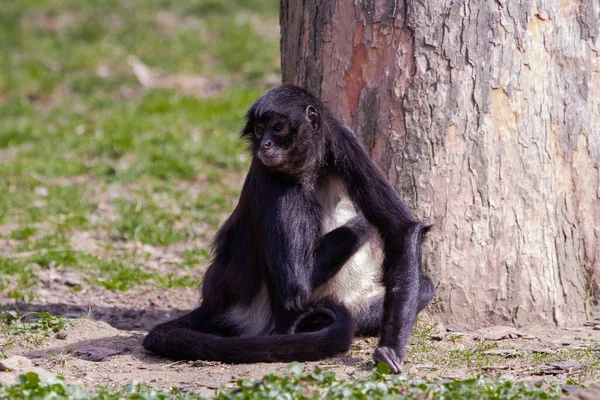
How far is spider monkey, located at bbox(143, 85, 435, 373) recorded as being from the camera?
17.1 ft

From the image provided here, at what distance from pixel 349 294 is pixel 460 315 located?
0.78 metres

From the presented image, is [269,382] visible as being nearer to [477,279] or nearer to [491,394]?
[491,394]

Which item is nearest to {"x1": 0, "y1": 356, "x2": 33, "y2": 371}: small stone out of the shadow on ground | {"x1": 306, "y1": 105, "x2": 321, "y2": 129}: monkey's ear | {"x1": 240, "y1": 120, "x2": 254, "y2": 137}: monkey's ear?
the shadow on ground

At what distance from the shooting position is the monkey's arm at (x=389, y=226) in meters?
5.18

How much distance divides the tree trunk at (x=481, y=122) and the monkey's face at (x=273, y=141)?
652 mm

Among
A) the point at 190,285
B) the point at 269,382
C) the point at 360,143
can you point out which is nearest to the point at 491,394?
the point at 269,382

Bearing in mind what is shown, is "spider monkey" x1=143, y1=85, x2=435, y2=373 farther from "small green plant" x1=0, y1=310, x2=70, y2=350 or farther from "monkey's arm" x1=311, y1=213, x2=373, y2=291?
"small green plant" x1=0, y1=310, x2=70, y2=350

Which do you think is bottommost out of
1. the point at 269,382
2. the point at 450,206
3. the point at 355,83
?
the point at 269,382

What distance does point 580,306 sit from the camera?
6078mm

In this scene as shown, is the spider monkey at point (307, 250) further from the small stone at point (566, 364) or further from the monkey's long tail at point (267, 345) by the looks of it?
the small stone at point (566, 364)

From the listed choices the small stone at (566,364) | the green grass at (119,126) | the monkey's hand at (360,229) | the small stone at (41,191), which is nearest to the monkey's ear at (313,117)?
the monkey's hand at (360,229)

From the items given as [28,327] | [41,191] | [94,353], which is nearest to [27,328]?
[28,327]

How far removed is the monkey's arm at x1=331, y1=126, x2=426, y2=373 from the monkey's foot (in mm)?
161

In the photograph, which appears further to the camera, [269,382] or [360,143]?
[360,143]
